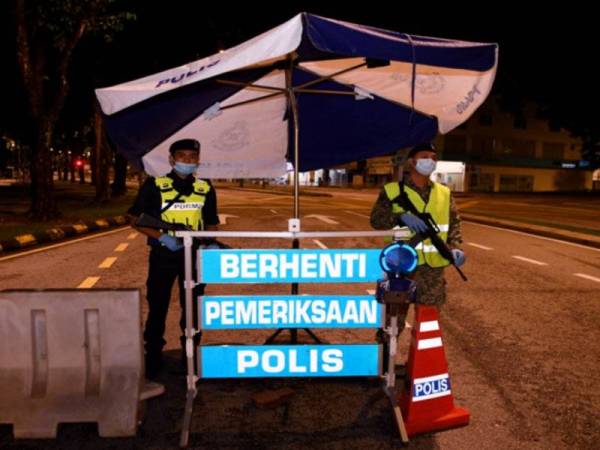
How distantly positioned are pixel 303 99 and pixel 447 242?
1977 mm

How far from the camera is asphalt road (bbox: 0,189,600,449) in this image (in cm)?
358

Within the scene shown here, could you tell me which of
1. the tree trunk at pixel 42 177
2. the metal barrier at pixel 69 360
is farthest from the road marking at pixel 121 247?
the metal barrier at pixel 69 360

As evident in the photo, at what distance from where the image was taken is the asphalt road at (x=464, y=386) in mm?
3576

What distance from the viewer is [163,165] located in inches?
192

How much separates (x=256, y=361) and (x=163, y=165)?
2.04 metres

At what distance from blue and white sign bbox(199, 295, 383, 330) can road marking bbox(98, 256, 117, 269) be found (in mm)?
6396

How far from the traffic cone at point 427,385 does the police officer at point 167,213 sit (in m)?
1.77

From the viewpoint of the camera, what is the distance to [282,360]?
384 cm

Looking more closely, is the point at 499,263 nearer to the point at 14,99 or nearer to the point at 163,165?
the point at 163,165

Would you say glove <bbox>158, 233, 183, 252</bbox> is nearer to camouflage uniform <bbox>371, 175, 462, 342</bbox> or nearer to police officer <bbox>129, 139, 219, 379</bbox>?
police officer <bbox>129, 139, 219, 379</bbox>

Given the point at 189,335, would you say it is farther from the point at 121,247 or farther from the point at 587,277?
the point at 121,247

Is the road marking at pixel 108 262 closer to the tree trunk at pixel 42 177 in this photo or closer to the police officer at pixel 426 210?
the police officer at pixel 426 210

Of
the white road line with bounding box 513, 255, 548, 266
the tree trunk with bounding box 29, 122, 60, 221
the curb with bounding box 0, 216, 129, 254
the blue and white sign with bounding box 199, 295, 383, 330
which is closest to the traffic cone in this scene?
the blue and white sign with bounding box 199, 295, 383, 330

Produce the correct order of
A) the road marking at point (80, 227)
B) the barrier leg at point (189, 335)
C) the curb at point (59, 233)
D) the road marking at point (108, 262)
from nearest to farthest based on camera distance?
1. the barrier leg at point (189, 335)
2. the road marking at point (108, 262)
3. the curb at point (59, 233)
4. the road marking at point (80, 227)
